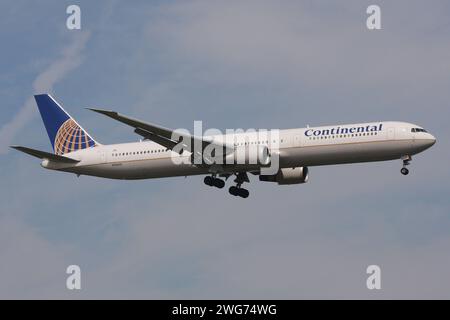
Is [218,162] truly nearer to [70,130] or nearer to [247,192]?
[247,192]

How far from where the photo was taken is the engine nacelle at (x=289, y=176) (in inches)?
2876

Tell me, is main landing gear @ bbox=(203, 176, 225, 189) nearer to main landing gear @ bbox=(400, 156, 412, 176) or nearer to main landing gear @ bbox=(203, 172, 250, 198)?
main landing gear @ bbox=(203, 172, 250, 198)

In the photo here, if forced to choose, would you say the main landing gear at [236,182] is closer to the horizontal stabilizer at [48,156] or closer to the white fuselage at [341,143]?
the white fuselage at [341,143]

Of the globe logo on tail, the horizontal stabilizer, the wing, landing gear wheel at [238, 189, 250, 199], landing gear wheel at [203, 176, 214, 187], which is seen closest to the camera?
the wing

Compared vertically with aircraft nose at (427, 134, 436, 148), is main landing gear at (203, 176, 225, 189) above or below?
below

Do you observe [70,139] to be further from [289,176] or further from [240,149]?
[289,176]

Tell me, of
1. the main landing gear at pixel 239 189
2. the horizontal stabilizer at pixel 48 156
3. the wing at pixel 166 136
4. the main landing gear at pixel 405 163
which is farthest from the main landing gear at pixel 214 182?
the main landing gear at pixel 405 163

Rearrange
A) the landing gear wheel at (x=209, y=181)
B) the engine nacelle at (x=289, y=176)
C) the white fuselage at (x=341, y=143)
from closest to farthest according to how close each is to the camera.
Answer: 1. the white fuselage at (x=341, y=143)
2. the landing gear wheel at (x=209, y=181)
3. the engine nacelle at (x=289, y=176)

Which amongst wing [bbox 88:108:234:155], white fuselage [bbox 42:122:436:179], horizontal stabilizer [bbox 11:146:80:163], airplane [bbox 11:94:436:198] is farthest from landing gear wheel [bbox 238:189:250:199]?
horizontal stabilizer [bbox 11:146:80:163]

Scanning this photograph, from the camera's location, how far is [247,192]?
243 feet

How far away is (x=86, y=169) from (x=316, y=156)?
59.7 feet

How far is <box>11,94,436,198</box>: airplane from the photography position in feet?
216

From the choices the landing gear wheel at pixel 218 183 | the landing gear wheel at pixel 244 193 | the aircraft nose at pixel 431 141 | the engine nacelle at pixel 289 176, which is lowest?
the landing gear wheel at pixel 244 193

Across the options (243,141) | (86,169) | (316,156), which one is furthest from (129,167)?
(316,156)
